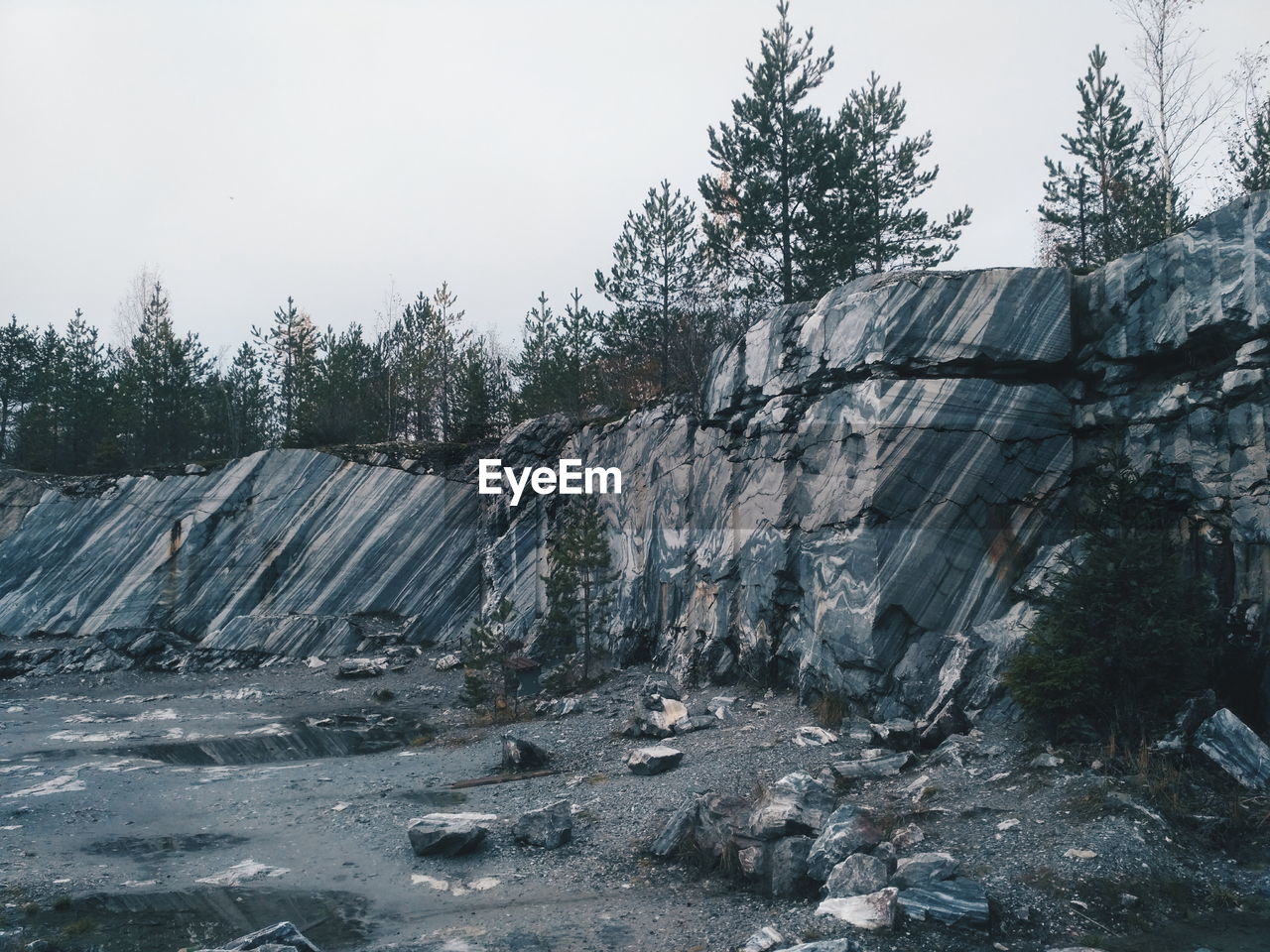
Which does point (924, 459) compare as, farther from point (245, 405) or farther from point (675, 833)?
point (245, 405)

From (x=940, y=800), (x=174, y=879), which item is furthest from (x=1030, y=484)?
(x=174, y=879)

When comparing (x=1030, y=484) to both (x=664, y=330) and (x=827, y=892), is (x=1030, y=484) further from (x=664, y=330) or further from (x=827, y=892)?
(x=664, y=330)

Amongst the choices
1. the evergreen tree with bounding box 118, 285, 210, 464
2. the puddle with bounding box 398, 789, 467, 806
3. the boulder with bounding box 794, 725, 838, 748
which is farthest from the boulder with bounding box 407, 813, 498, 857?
the evergreen tree with bounding box 118, 285, 210, 464

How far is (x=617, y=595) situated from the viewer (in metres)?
24.3

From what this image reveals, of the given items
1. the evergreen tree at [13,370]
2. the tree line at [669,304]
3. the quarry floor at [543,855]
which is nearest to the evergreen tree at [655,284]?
the tree line at [669,304]

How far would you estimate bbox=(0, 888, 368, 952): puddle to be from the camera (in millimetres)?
7934

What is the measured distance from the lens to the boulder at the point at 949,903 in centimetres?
728

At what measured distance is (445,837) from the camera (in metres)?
10.1

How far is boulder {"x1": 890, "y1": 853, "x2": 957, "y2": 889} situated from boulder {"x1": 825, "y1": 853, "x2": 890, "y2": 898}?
0.16 m

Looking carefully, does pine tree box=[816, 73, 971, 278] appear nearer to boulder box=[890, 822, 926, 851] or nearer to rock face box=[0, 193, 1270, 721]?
rock face box=[0, 193, 1270, 721]

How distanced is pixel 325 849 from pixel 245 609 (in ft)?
77.1

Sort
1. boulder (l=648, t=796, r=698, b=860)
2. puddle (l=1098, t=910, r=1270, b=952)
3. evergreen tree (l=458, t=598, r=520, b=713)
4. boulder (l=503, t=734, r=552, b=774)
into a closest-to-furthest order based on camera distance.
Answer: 1. puddle (l=1098, t=910, r=1270, b=952)
2. boulder (l=648, t=796, r=698, b=860)
3. boulder (l=503, t=734, r=552, b=774)
4. evergreen tree (l=458, t=598, r=520, b=713)

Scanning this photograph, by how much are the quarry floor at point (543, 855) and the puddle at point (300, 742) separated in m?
0.28

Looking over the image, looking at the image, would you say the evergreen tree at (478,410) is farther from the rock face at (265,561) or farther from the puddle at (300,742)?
the puddle at (300,742)
